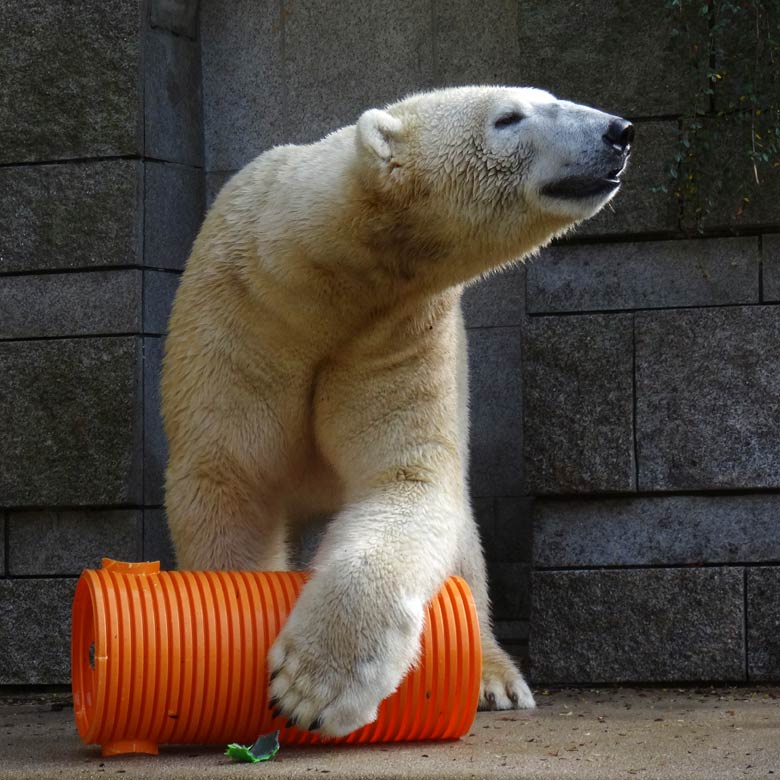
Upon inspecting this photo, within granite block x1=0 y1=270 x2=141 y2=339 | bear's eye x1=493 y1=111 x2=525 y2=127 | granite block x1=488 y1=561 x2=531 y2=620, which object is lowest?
granite block x1=488 y1=561 x2=531 y2=620

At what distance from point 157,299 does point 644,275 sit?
5.48 feet

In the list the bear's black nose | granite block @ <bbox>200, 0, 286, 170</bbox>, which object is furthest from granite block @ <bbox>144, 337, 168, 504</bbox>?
the bear's black nose

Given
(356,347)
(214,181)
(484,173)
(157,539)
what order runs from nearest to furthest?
(484,173) → (356,347) → (157,539) → (214,181)

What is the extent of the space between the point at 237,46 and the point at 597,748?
10.6ft

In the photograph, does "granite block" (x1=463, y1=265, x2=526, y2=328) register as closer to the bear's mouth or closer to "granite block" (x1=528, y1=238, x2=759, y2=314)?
"granite block" (x1=528, y1=238, x2=759, y2=314)

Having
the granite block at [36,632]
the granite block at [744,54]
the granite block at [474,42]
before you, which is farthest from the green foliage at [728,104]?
the granite block at [36,632]

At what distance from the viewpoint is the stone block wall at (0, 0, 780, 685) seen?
4684 mm

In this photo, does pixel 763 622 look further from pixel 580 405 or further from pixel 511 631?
pixel 511 631

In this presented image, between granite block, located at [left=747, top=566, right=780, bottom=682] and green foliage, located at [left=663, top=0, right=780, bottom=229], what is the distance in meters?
1.11

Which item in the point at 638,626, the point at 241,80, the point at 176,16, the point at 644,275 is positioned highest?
the point at 176,16

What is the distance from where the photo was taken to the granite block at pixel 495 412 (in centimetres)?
537

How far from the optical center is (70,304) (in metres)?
5.11

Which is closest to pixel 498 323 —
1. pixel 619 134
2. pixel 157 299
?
pixel 157 299

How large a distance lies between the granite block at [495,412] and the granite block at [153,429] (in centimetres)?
111
